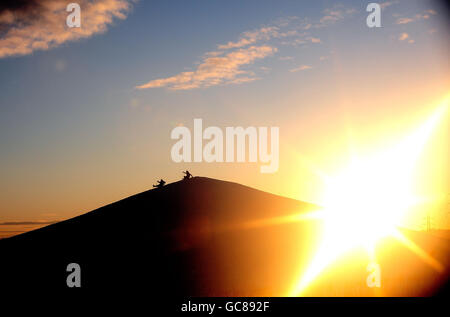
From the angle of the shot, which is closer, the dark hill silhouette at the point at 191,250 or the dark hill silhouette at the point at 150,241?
the dark hill silhouette at the point at 191,250

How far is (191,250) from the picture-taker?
47.5 metres

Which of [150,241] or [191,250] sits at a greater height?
[150,241]

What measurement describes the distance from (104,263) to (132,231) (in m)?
7.45

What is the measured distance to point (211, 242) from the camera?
49.1m

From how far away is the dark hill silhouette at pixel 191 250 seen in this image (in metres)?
41.0

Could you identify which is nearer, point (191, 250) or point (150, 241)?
point (191, 250)

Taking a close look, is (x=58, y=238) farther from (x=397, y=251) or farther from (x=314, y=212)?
(x=397, y=251)

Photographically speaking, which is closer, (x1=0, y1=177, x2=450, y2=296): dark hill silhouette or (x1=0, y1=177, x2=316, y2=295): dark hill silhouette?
(x1=0, y1=177, x2=450, y2=296): dark hill silhouette

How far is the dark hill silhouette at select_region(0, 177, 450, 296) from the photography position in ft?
135
